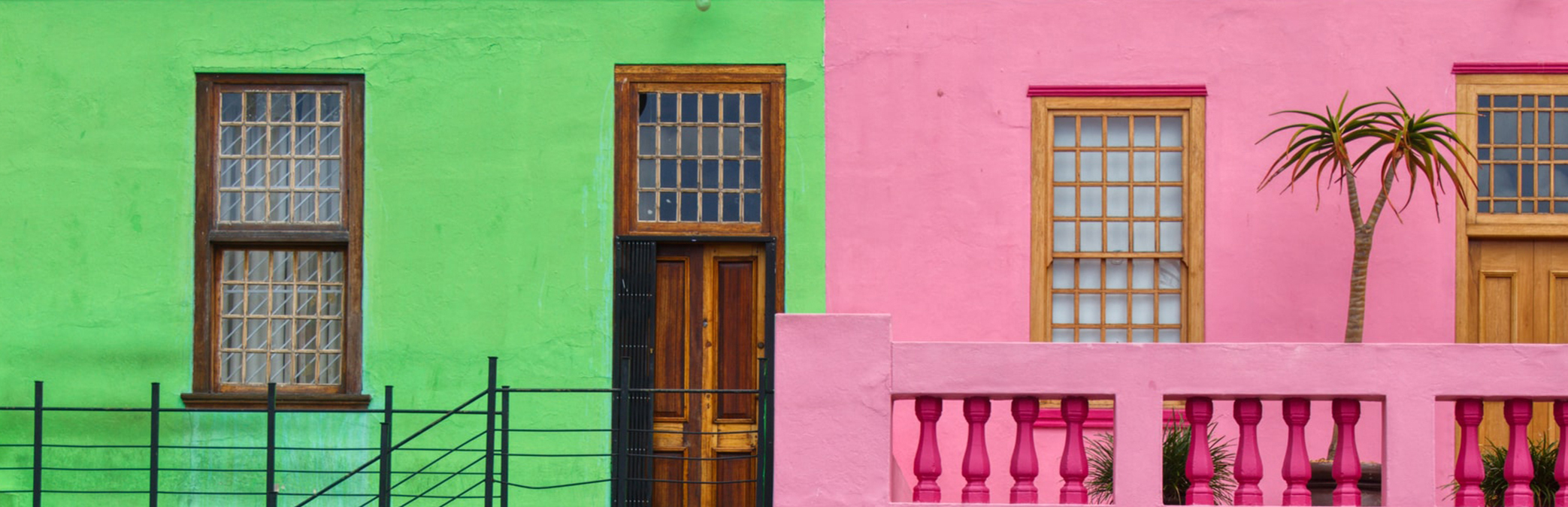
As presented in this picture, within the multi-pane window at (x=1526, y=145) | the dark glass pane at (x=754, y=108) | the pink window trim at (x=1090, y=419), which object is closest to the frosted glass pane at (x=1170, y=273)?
the pink window trim at (x=1090, y=419)

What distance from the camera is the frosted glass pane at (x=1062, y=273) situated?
845 centimetres

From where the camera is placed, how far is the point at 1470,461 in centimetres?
561

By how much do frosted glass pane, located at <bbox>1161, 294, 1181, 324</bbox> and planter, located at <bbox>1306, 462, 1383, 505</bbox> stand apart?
7.97 feet

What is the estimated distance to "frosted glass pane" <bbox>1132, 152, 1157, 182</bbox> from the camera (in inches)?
331

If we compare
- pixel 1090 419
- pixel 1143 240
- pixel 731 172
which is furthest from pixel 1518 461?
pixel 731 172

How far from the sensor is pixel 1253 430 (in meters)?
5.73

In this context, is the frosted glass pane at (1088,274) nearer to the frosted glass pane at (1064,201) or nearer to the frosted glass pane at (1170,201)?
the frosted glass pane at (1064,201)

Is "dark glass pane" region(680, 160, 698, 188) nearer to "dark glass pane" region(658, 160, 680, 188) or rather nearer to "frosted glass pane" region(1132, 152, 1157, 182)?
"dark glass pane" region(658, 160, 680, 188)

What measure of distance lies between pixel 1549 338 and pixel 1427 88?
160 cm

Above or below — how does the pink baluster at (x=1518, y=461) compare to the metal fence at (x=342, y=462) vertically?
above

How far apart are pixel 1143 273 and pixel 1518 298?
214 cm

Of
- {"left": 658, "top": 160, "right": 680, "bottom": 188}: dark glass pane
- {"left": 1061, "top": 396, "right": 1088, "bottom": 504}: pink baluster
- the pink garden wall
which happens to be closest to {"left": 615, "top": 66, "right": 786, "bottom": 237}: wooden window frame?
{"left": 658, "top": 160, "right": 680, "bottom": 188}: dark glass pane

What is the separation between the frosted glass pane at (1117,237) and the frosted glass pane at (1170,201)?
9.3 inches

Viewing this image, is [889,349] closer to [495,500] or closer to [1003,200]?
[1003,200]
